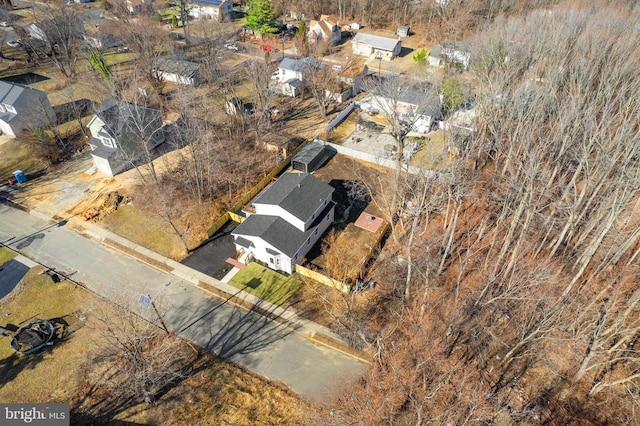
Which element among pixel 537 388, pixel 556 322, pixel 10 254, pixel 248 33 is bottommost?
pixel 537 388

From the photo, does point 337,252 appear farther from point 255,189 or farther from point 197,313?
point 197,313

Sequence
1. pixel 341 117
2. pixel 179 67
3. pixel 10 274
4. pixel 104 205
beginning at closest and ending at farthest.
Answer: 1. pixel 10 274
2. pixel 104 205
3. pixel 341 117
4. pixel 179 67

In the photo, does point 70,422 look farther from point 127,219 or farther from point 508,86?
point 508,86

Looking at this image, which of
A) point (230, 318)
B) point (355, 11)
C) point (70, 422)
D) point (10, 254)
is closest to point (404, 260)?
point (230, 318)

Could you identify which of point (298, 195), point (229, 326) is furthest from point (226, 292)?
point (298, 195)

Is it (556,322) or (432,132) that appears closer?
(556,322)

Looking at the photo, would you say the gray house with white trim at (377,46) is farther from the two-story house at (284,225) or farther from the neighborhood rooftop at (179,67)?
the two-story house at (284,225)

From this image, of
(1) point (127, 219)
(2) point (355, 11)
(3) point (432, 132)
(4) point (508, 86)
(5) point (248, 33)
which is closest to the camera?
(1) point (127, 219)
